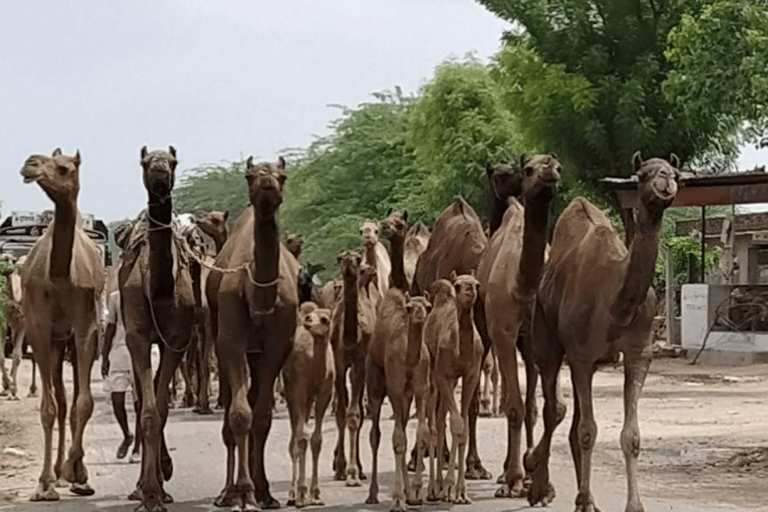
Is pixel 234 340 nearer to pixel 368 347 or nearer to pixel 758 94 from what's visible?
pixel 368 347

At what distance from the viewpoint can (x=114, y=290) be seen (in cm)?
1794

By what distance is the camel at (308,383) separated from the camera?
13.2m

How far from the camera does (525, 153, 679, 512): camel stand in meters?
11.2

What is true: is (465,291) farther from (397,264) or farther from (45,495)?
(45,495)

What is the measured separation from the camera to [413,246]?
813 inches

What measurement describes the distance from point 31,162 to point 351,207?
107 feet

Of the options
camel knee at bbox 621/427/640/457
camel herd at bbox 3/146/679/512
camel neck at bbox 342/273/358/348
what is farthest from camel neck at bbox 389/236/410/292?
camel knee at bbox 621/427/640/457

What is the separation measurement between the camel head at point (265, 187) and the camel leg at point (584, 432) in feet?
9.15

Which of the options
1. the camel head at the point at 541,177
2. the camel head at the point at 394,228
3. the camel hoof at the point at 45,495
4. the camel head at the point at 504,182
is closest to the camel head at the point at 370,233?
the camel head at the point at 394,228

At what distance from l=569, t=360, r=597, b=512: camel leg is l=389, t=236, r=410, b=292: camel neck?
473 cm

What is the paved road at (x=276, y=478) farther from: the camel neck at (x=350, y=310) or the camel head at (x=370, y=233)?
the camel head at (x=370, y=233)

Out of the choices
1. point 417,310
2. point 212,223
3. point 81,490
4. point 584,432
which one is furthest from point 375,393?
point 212,223

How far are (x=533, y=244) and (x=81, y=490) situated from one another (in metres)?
4.76

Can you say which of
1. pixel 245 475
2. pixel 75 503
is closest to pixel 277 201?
pixel 245 475
